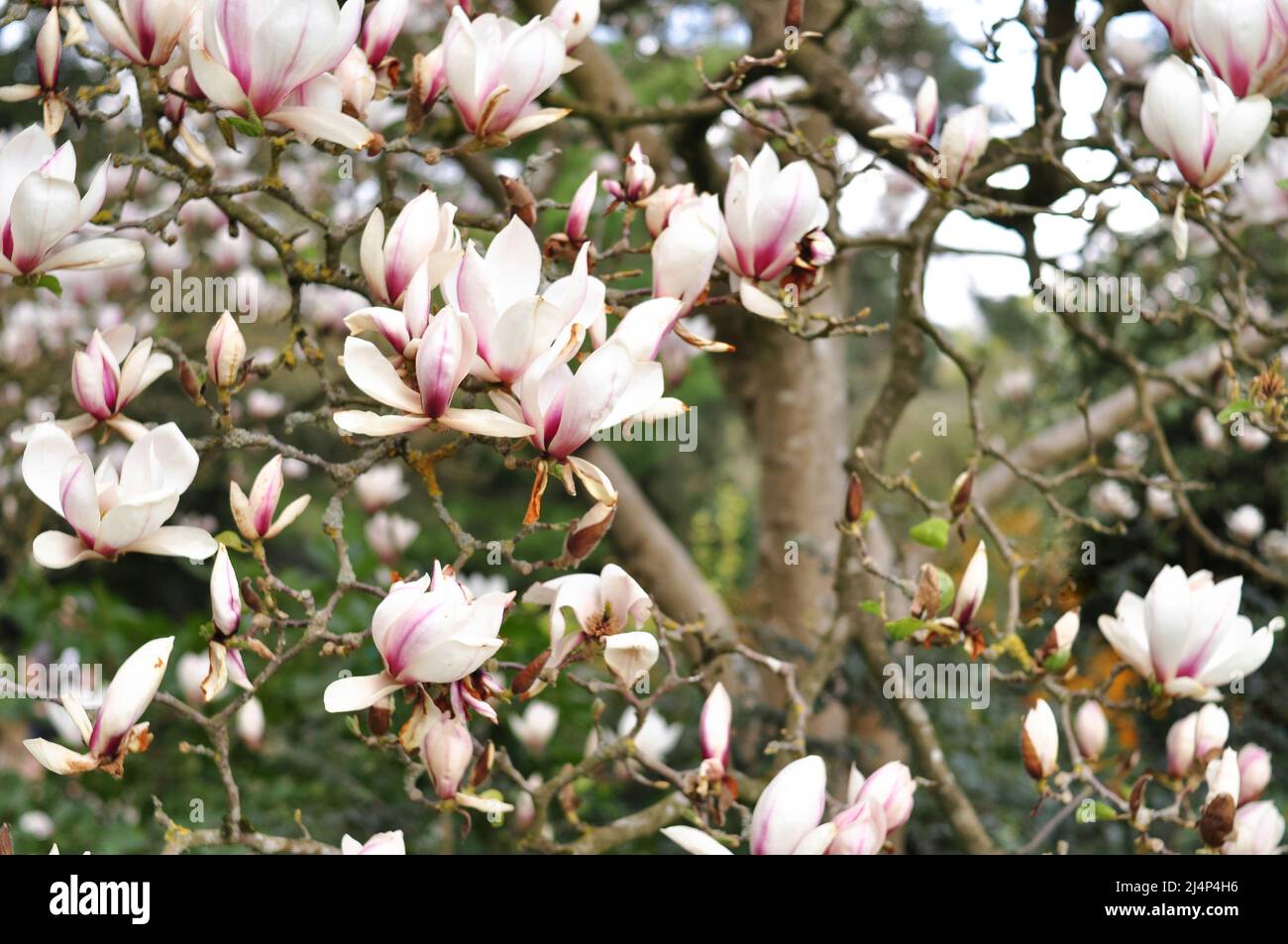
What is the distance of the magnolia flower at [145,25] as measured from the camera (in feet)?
3.68

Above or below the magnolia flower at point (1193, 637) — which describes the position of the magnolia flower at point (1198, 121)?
above

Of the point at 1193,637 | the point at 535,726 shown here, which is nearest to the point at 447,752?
the point at 1193,637

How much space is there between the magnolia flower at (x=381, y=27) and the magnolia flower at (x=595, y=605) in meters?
0.63

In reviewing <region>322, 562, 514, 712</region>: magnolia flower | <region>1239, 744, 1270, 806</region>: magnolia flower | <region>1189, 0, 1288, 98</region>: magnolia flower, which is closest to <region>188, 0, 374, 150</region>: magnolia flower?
<region>322, 562, 514, 712</region>: magnolia flower

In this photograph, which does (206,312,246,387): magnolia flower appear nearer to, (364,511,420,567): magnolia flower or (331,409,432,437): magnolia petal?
(331,409,432,437): magnolia petal

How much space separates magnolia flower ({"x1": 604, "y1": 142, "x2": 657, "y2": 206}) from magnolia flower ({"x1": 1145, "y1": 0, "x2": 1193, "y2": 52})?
637mm

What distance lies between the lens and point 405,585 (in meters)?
0.96

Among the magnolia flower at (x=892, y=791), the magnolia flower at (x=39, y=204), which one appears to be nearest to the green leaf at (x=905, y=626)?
the magnolia flower at (x=892, y=791)

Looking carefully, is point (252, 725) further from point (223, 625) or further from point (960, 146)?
point (960, 146)

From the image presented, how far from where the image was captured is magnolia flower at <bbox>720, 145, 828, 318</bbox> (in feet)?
3.88

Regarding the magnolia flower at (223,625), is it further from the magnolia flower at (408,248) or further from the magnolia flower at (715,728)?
the magnolia flower at (715,728)
